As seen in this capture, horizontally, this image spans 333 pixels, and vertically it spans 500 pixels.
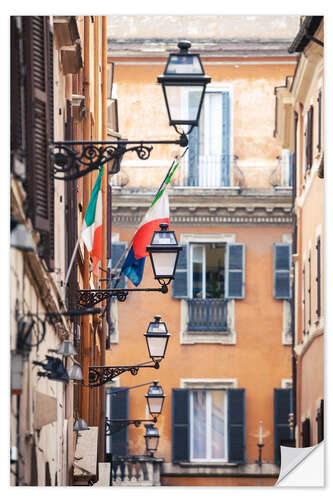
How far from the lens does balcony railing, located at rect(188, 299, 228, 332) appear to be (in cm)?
1909

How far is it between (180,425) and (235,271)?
7.74 feet

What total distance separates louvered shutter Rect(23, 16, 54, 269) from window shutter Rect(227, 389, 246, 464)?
10422 mm

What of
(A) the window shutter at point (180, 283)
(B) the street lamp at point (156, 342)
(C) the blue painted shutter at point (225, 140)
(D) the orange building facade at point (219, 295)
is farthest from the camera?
(A) the window shutter at point (180, 283)

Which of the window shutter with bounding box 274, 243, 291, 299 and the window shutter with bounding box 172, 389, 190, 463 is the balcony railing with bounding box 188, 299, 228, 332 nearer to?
the window shutter with bounding box 274, 243, 291, 299

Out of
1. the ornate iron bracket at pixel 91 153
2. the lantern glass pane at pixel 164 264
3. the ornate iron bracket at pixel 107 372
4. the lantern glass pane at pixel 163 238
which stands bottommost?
the ornate iron bracket at pixel 107 372

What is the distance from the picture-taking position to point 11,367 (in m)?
6.77

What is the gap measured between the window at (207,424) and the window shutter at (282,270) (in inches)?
60.9

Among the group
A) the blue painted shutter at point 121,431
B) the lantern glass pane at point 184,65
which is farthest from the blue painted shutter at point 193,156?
the lantern glass pane at point 184,65

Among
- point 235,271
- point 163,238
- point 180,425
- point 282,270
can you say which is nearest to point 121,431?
point 180,425

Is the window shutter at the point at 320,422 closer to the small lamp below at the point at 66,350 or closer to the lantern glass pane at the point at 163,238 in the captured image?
the lantern glass pane at the point at 163,238

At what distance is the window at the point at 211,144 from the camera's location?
56.0 feet

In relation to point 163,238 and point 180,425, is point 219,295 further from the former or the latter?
point 163,238

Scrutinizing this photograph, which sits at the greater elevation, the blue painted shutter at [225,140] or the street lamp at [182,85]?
the blue painted shutter at [225,140]

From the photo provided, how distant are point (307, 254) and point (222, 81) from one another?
3353 mm
